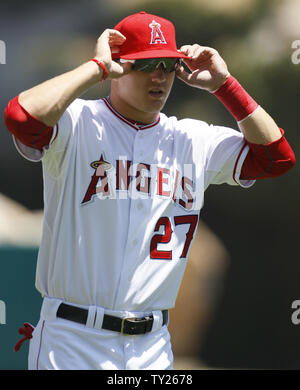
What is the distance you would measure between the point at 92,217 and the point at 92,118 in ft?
1.25

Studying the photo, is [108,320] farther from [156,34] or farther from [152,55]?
[156,34]

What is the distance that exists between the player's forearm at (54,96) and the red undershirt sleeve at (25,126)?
0.02 metres

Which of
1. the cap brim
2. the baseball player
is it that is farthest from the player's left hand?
the cap brim

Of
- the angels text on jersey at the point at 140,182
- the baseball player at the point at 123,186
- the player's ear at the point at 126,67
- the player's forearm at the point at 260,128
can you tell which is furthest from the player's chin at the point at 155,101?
the player's forearm at the point at 260,128

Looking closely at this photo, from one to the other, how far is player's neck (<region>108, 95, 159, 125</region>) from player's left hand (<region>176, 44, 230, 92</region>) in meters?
0.21

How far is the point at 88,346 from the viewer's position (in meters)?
2.09

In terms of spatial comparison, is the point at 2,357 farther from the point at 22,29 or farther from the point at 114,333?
the point at 22,29

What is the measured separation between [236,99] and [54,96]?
2.51 feet

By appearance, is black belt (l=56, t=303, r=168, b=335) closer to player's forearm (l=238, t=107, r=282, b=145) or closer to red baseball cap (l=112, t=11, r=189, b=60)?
player's forearm (l=238, t=107, r=282, b=145)

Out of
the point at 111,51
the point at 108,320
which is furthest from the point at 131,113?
the point at 108,320

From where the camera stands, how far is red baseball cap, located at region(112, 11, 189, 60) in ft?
7.23

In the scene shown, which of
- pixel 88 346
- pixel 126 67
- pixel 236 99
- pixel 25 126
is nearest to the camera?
pixel 25 126

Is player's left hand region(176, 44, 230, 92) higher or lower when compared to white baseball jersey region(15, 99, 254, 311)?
higher

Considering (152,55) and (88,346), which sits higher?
(152,55)
